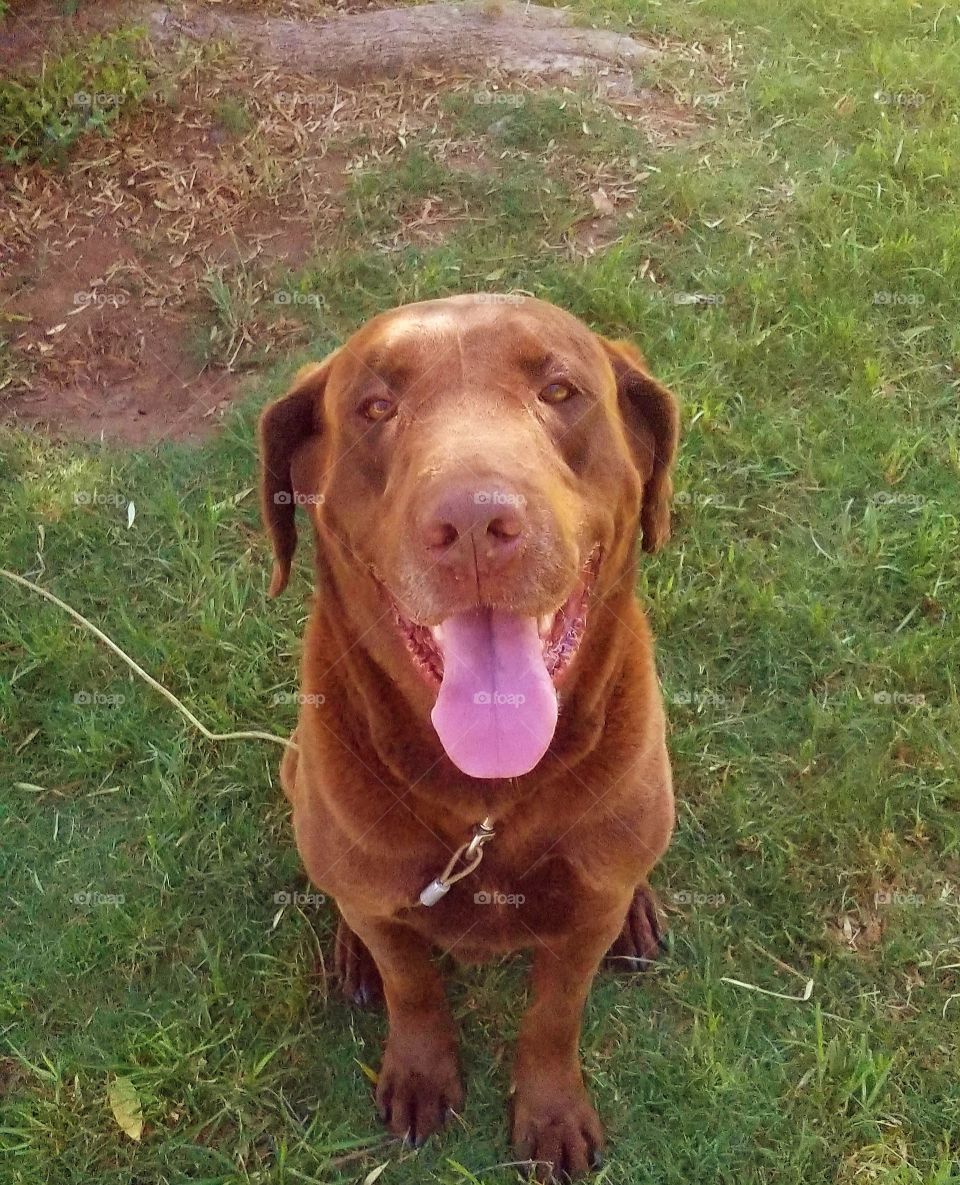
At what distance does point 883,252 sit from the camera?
3955mm

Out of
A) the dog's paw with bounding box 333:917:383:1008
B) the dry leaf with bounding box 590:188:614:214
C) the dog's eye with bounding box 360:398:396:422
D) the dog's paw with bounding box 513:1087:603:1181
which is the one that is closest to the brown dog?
the dog's eye with bounding box 360:398:396:422

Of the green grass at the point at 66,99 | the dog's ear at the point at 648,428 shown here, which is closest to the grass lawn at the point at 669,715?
the green grass at the point at 66,99

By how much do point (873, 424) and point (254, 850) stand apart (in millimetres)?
2403

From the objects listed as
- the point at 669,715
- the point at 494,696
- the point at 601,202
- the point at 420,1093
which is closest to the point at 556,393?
the point at 494,696

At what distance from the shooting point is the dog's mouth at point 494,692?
167 centimetres

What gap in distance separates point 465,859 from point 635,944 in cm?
90

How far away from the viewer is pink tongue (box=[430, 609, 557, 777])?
1.67 m

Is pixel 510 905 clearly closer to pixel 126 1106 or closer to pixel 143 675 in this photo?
pixel 126 1106

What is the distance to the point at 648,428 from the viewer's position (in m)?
2.14

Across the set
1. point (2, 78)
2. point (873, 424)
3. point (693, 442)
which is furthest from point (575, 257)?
point (2, 78)

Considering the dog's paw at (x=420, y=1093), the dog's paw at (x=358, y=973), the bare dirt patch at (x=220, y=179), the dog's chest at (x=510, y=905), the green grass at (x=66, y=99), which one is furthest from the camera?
the green grass at (x=66, y=99)

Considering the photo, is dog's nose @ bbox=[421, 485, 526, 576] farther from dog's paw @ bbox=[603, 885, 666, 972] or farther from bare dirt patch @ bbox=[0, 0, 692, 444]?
bare dirt patch @ bbox=[0, 0, 692, 444]

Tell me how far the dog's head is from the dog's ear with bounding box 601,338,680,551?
0.06m

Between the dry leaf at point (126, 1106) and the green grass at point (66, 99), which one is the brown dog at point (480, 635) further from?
the green grass at point (66, 99)
